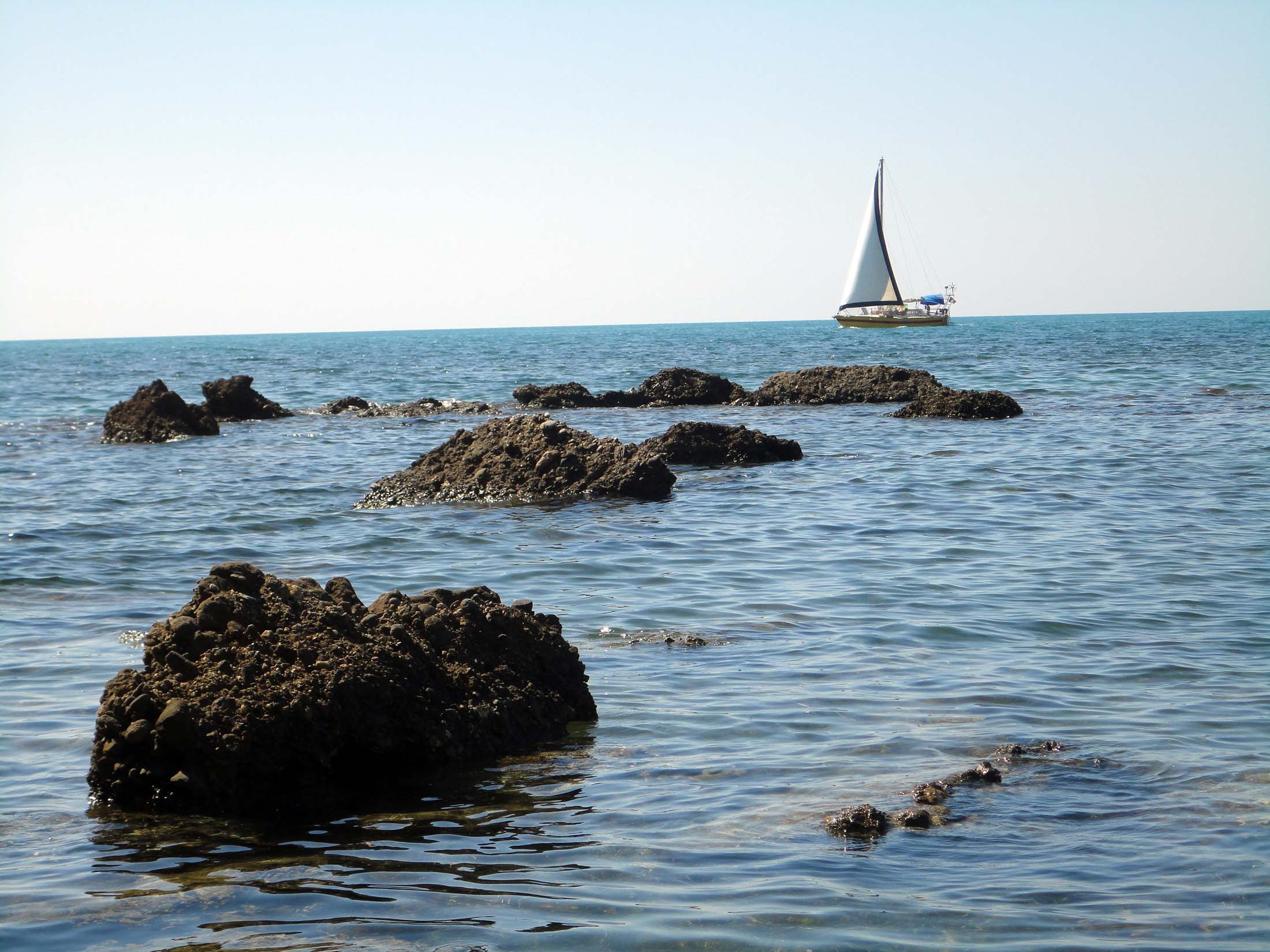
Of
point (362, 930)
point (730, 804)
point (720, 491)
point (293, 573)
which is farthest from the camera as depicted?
point (720, 491)

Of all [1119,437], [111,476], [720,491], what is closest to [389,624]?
[720,491]

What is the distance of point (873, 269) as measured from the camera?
271ft

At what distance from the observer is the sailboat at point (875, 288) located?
269ft

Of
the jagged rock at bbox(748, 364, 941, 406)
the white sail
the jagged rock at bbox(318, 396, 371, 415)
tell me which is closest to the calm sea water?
the jagged rock at bbox(748, 364, 941, 406)

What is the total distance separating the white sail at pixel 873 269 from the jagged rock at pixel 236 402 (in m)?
59.0

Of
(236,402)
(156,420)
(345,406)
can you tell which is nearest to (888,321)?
(345,406)

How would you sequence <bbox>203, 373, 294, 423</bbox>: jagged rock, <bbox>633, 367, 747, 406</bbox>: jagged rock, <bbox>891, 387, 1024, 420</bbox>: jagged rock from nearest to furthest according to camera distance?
<bbox>891, 387, 1024, 420</bbox>: jagged rock
<bbox>203, 373, 294, 423</bbox>: jagged rock
<bbox>633, 367, 747, 406</bbox>: jagged rock

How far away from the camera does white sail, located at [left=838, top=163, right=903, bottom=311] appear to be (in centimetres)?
8188

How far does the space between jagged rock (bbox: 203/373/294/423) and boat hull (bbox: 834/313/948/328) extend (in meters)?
59.8

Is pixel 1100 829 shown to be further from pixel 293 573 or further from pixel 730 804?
pixel 293 573

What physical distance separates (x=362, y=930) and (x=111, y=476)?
16.5 meters

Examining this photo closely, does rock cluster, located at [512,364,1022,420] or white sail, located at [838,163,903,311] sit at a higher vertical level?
white sail, located at [838,163,903,311]

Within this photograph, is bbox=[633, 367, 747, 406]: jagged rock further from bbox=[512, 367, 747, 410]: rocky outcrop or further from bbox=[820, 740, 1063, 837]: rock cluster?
bbox=[820, 740, 1063, 837]: rock cluster

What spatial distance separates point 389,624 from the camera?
6402 millimetres
